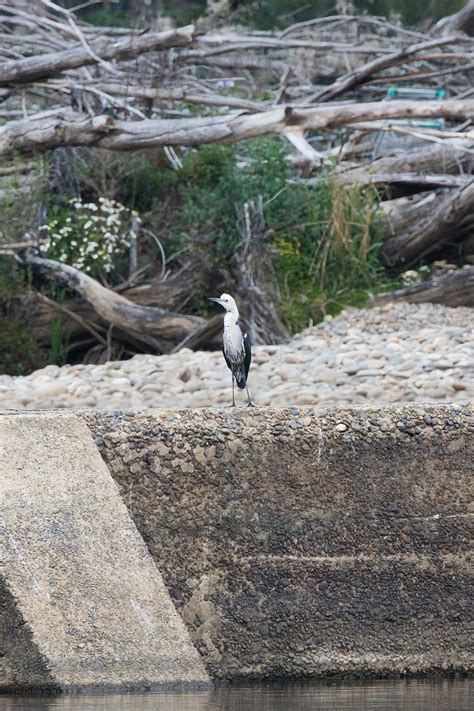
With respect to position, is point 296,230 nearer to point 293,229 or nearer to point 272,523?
point 293,229

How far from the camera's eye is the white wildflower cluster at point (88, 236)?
11258 millimetres

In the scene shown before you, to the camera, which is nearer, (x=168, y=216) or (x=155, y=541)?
(x=155, y=541)

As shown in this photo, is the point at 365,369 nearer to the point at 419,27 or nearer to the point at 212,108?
the point at 212,108

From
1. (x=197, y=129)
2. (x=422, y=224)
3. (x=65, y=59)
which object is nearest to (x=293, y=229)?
(x=422, y=224)

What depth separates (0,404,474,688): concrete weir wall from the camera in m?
4.89

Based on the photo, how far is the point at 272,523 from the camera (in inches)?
199

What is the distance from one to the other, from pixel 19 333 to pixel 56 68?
232 centimetres

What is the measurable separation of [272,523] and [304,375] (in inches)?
172

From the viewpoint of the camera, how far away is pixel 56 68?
36.8 feet

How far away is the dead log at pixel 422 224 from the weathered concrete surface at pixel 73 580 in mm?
7287

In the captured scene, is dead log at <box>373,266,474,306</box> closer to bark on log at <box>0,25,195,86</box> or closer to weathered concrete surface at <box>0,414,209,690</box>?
bark on log at <box>0,25,195,86</box>

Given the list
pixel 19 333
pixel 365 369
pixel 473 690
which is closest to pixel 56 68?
pixel 19 333

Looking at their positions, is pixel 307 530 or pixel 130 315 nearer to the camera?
pixel 307 530

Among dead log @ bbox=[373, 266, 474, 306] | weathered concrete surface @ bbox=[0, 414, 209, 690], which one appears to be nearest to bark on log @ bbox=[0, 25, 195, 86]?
dead log @ bbox=[373, 266, 474, 306]
